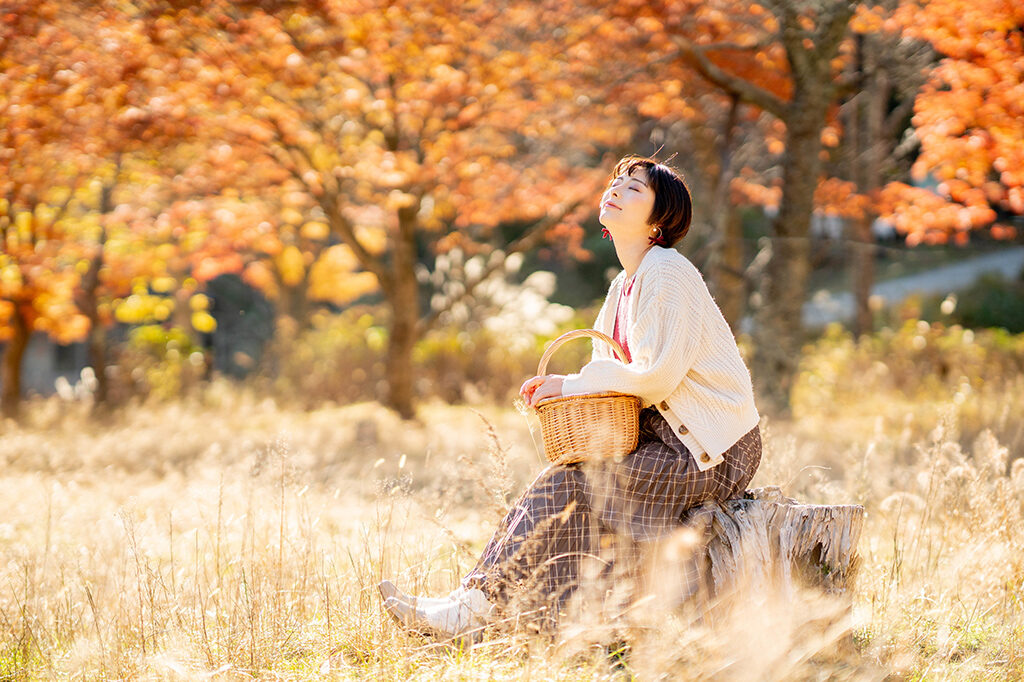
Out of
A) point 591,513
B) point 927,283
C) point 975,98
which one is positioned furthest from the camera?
point 927,283

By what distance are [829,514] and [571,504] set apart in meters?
0.79

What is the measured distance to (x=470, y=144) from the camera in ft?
26.9

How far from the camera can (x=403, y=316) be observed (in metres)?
8.62

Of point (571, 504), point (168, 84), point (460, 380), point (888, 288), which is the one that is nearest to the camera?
point (571, 504)

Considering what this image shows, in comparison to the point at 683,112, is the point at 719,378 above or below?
below

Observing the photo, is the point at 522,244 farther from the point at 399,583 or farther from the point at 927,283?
the point at 927,283

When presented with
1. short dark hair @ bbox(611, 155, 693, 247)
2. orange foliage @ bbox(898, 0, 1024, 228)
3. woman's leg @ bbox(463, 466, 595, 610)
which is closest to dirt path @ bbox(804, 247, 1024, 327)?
orange foliage @ bbox(898, 0, 1024, 228)

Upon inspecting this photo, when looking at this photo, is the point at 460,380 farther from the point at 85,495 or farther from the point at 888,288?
the point at 888,288

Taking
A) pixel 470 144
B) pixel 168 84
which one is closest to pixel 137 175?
pixel 168 84

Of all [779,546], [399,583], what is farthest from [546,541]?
[779,546]

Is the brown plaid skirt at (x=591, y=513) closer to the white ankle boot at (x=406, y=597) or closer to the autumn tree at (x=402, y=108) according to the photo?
the white ankle boot at (x=406, y=597)

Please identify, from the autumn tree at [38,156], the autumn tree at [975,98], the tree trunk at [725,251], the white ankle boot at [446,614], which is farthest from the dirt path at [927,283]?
the white ankle boot at [446,614]

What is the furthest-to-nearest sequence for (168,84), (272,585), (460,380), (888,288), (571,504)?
(888,288), (460,380), (168,84), (272,585), (571,504)

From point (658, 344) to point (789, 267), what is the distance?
519 cm
